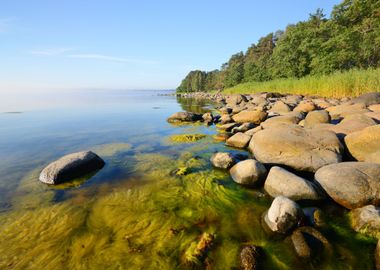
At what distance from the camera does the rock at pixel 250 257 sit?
111 inches

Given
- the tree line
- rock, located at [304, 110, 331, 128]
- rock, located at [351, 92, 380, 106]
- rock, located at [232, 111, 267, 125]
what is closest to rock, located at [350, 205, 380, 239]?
rock, located at [304, 110, 331, 128]

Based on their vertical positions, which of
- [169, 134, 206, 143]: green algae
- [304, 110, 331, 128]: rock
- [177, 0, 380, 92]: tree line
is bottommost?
[169, 134, 206, 143]: green algae

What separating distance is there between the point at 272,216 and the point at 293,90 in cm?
2349

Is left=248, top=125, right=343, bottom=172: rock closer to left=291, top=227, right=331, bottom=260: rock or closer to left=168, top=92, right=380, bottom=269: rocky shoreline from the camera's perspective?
left=168, top=92, right=380, bottom=269: rocky shoreline

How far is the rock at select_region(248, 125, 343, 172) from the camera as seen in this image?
5168 millimetres

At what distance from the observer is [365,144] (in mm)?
5273

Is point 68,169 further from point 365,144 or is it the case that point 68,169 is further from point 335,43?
point 335,43

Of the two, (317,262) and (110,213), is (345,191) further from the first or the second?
(110,213)

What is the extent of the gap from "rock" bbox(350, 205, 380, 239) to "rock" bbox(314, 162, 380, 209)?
353mm

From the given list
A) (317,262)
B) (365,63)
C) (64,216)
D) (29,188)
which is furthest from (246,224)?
(365,63)

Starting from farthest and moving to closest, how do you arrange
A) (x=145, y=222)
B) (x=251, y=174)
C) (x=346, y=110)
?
(x=346, y=110) < (x=251, y=174) < (x=145, y=222)

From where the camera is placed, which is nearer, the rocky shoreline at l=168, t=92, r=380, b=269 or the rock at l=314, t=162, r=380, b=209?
the rocky shoreline at l=168, t=92, r=380, b=269

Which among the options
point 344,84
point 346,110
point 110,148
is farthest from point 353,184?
point 344,84

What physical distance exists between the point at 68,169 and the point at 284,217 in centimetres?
481
